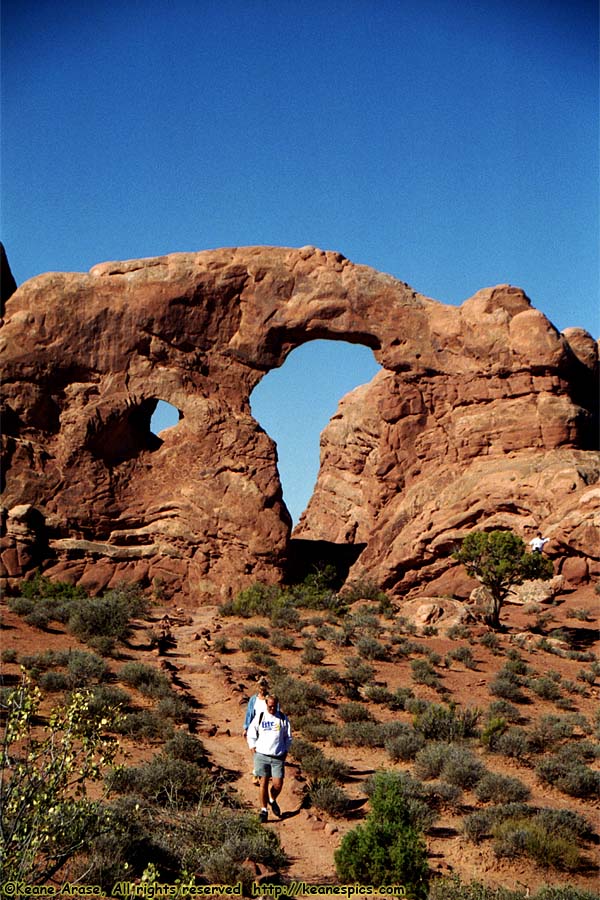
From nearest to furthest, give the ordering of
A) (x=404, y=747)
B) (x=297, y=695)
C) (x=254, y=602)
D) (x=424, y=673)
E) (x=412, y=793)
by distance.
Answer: (x=412, y=793) < (x=404, y=747) < (x=297, y=695) < (x=424, y=673) < (x=254, y=602)

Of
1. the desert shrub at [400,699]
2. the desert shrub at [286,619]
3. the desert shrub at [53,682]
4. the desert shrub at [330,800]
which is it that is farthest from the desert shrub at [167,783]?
the desert shrub at [286,619]

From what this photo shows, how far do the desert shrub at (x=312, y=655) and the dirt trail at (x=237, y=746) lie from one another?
1.64 m

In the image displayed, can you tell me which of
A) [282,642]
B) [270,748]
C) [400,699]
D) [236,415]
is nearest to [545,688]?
[400,699]

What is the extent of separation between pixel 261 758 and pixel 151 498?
19192mm

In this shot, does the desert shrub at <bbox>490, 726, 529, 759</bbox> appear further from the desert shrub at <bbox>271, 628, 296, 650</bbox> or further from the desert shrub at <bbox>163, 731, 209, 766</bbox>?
the desert shrub at <bbox>271, 628, 296, 650</bbox>

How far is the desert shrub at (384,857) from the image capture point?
856 centimetres

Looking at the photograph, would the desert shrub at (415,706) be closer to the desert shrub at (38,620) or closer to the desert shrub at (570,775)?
the desert shrub at (570,775)

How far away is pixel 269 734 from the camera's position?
1067cm

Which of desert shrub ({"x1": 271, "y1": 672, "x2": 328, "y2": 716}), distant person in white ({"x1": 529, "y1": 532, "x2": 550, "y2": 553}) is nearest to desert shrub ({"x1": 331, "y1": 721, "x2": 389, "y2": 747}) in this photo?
desert shrub ({"x1": 271, "y1": 672, "x2": 328, "y2": 716})

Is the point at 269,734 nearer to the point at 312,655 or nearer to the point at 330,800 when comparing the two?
the point at 330,800

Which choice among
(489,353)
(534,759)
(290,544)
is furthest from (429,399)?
(534,759)

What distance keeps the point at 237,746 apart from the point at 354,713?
2668mm

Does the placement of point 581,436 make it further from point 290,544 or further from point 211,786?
point 211,786

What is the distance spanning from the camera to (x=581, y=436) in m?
29.2
